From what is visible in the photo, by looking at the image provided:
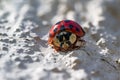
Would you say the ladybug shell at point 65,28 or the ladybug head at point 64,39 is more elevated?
the ladybug shell at point 65,28

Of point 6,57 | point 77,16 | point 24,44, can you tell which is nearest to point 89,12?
point 77,16

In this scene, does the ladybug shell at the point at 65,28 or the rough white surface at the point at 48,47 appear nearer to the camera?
the rough white surface at the point at 48,47

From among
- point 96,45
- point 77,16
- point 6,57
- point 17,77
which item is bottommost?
point 17,77

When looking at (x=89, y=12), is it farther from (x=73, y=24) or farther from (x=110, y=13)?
(x=73, y=24)

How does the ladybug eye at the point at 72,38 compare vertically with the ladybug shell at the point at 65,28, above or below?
below
